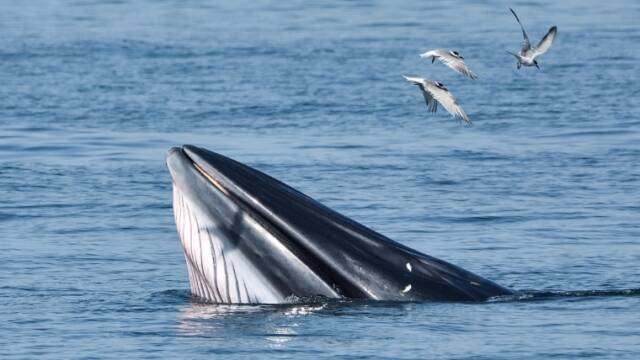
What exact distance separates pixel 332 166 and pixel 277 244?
30.6ft

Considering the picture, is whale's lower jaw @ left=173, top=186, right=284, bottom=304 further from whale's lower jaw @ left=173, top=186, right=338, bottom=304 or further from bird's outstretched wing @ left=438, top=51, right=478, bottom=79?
bird's outstretched wing @ left=438, top=51, right=478, bottom=79

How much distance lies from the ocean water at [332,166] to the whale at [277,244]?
217mm

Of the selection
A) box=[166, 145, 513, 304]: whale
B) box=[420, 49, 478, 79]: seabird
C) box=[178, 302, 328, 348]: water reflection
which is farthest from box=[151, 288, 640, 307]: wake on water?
box=[420, 49, 478, 79]: seabird

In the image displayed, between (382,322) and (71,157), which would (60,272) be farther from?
(71,157)

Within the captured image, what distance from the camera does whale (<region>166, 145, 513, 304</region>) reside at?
10219 mm

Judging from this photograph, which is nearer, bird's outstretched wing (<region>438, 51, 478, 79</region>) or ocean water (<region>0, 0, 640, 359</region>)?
ocean water (<region>0, 0, 640, 359</region>)

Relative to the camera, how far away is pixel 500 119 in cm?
2280

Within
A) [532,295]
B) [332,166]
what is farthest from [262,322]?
[332,166]

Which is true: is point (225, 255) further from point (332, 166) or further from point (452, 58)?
point (332, 166)

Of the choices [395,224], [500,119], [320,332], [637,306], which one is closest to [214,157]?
[320,332]

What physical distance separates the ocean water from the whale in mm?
217

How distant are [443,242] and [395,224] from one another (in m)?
0.98

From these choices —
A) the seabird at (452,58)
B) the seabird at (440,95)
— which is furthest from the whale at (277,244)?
the seabird at (452,58)

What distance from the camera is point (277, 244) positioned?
10203 millimetres
